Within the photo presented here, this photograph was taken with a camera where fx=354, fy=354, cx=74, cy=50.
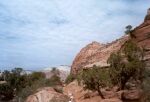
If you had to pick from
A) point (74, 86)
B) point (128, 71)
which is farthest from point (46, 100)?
point (74, 86)

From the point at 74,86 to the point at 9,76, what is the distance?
14.8 metres

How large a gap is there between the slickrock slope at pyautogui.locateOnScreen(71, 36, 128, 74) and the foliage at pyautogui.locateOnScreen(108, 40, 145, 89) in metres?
16.3

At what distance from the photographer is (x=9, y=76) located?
56.8 metres

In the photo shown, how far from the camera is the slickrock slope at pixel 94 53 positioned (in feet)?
166

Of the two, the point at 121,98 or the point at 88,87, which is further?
the point at 88,87

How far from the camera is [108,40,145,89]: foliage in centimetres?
3089

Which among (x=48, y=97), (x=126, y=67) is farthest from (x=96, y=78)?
(x=48, y=97)

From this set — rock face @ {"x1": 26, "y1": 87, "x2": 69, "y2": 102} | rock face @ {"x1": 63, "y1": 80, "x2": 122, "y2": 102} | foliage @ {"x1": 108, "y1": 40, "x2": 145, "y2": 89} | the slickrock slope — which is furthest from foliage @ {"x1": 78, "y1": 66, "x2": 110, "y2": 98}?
the slickrock slope

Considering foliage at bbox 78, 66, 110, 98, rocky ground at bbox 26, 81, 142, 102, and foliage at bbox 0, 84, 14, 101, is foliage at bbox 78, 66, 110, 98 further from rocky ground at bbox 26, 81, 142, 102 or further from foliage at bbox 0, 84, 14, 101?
foliage at bbox 0, 84, 14, 101

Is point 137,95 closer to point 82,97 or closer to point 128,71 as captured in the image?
point 128,71

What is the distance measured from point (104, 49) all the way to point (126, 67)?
2261cm

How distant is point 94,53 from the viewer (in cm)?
5566

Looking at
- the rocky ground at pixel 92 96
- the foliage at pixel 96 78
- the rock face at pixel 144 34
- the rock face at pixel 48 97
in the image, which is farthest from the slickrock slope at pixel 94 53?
the foliage at pixel 96 78

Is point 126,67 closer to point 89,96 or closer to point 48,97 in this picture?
point 89,96
